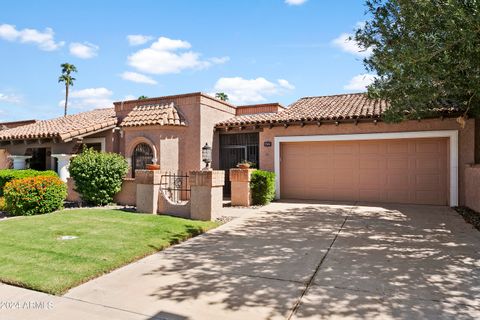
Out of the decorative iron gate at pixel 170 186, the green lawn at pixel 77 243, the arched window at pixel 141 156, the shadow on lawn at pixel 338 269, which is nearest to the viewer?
the shadow on lawn at pixel 338 269

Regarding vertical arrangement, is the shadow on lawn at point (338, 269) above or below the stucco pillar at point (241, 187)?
below

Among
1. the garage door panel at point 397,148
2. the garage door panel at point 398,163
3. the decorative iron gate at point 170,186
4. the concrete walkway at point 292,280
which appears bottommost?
the concrete walkway at point 292,280

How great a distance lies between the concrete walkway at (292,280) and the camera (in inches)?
155

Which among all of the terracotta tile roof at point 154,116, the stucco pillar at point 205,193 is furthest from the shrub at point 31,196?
the stucco pillar at point 205,193

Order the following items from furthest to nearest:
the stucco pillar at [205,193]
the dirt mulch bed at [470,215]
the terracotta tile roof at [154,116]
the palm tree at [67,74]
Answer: the palm tree at [67,74], the terracotta tile roof at [154,116], the stucco pillar at [205,193], the dirt mulch bed at [470,215]

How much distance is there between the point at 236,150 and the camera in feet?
52.3

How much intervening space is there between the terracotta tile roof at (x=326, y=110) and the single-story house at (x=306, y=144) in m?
0.05

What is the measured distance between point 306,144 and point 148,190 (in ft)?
24.7

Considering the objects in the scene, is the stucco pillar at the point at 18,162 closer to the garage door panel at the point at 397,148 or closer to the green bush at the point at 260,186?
the green bush at the point at 260,186

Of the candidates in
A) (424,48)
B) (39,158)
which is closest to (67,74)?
(39,158)

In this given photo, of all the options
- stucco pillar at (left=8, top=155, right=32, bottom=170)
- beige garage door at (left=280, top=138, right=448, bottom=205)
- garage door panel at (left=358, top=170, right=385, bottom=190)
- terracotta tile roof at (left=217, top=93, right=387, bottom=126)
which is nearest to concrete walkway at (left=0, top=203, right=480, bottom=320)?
beige garage door at (left=280, top=138, right=448, bottom=205)

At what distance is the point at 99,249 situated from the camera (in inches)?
248

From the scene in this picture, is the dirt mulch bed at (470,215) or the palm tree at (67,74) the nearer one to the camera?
the dirt mulch bed at (470,215)

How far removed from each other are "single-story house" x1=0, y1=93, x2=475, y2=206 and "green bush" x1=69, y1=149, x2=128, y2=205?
97.1 inches
